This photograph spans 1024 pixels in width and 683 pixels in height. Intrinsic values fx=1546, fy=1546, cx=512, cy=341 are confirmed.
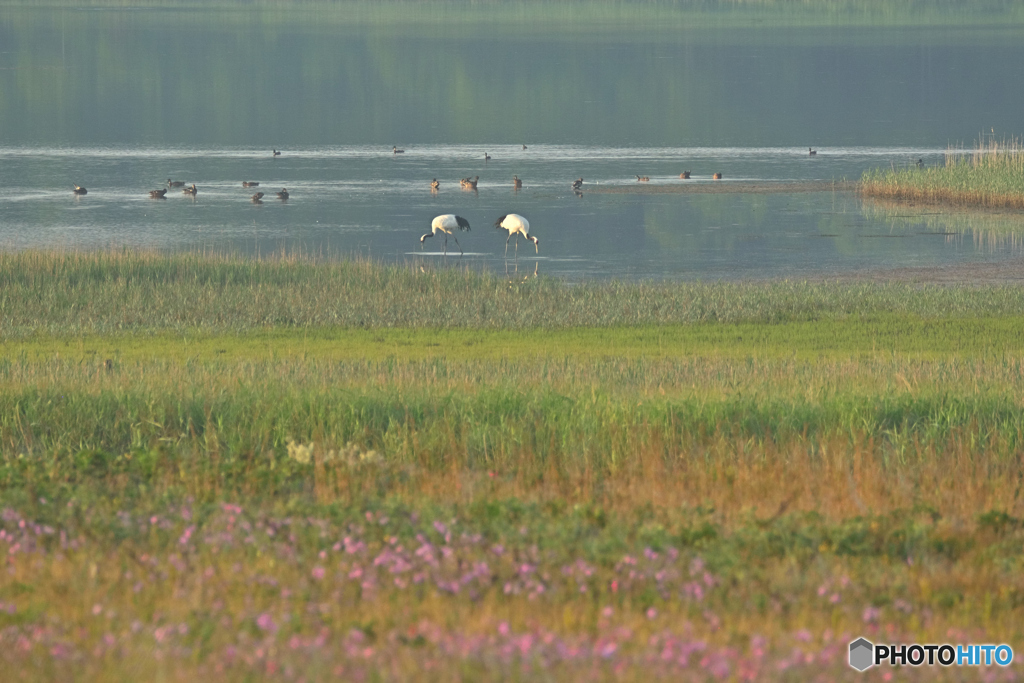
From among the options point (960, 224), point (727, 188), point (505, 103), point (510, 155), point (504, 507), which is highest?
point (505, 103)

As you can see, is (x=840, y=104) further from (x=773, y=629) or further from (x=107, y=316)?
(x=773, y=629)

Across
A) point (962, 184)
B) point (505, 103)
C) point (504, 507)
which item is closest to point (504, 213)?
point (962, 184)

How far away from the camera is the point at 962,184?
182 ft

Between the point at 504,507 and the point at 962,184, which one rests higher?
the point at 962,184

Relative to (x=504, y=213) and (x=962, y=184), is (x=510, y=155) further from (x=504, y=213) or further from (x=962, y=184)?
(x=962, y=184)

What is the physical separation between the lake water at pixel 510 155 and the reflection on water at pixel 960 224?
0.45ft

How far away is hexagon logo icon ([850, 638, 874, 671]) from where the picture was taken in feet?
24.7

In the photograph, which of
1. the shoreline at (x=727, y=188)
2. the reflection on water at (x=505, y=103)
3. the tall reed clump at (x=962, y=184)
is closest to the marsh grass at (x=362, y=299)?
the tall reed clump at (x=962, y=184)

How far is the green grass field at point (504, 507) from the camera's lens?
7.91 metres

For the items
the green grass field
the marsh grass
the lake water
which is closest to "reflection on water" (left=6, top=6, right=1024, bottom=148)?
the lake water

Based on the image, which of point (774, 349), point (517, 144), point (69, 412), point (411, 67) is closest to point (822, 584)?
point (69, 412)

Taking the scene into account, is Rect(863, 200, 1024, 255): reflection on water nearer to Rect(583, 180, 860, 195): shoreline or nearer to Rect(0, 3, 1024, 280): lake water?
Rect(0, 3, 1024, 280): lake water

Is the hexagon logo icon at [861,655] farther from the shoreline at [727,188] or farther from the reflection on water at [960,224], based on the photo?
the shoreline at [727,188]

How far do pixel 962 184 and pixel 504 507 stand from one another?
4764 centimetres
